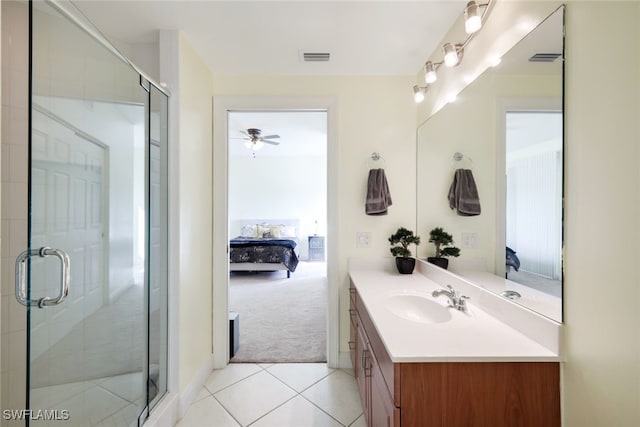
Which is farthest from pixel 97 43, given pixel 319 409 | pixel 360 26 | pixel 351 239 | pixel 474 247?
pixel 319 409

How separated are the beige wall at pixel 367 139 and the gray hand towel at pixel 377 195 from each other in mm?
76

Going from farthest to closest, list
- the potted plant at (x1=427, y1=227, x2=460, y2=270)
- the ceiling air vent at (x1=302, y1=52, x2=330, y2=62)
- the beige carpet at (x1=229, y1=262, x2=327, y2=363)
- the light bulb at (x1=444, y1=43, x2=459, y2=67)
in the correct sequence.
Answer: the beige carpet at (x1=229, y1=262, x2=327, y2=363), the ceiling air vent at (x1=302, y1=52, x2=330, y2=62), the potted plant at (x1=427, y1=227, x2=460, y2=270), the light bulb at (x1=444, y1=43, x2=459, y2=67)

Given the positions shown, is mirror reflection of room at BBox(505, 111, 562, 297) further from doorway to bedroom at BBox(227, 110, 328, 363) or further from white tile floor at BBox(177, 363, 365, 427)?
doorway to bedroom at BBox(227, 110, 328, 363)

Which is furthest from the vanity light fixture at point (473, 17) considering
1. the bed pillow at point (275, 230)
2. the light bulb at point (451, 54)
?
the bed pillow at point (275, 230)

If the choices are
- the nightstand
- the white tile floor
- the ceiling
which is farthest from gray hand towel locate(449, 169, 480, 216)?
the nightstand

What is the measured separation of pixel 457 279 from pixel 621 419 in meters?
0.85

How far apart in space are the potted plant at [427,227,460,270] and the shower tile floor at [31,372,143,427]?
6.47 feet

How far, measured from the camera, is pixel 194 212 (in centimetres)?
188

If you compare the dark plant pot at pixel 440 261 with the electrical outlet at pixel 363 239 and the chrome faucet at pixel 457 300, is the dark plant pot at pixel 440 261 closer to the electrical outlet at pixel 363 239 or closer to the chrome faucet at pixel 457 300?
the chrome faucet at pixel 457 300

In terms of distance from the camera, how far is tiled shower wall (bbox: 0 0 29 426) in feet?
4.55

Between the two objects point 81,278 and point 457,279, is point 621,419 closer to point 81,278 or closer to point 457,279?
point 457,279

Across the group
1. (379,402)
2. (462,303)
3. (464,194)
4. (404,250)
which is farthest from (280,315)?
(464,194)

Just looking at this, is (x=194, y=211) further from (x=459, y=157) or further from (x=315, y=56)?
(x=459, y=157)

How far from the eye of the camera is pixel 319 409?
1.72 m
